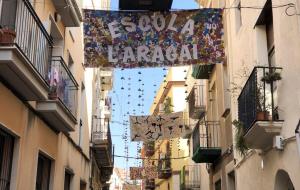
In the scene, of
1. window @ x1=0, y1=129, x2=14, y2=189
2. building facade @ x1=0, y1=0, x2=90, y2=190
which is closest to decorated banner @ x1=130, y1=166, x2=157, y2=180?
building facade @ x1=0, y1=0, x2=90, y2=190

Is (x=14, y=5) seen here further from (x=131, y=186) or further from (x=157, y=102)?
(x=131, y=186)

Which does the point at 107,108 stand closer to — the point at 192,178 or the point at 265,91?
the point at 192,178

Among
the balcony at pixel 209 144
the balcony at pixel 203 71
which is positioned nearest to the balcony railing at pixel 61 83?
the balcony at pixel 209 144

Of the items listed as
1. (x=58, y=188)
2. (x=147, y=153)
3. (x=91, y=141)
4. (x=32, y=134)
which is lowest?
(x=58, y=188)

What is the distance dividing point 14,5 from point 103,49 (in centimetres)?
337

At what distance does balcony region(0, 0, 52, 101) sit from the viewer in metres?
7.70

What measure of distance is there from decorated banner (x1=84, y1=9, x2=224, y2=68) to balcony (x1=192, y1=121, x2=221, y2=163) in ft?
19.0

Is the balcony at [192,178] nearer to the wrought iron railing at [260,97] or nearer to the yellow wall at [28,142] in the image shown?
the yellow wall at [28,142]

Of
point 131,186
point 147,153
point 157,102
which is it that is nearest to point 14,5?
point 157,102

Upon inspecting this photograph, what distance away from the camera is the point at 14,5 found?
29.2 feet

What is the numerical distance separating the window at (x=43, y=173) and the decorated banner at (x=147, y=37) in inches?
95.2

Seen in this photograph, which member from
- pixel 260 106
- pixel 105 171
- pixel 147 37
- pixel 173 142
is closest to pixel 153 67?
pixel 147 37

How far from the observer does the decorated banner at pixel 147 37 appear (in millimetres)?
11828

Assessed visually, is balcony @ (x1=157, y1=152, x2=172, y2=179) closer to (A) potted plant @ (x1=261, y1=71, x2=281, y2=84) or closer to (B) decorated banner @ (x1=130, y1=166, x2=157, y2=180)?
(B) decorated banner @ (x1=130, y1=166, x2=157, y2=180)
